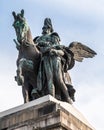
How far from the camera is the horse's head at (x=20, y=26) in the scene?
43.6 feet

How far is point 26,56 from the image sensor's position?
1337 centimetres

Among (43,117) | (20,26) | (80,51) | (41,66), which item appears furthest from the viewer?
(80,51)

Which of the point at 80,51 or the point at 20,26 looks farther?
the point at 80,51

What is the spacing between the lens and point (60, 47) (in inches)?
539

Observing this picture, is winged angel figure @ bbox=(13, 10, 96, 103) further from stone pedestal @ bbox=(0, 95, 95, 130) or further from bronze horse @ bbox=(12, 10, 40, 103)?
stone pedestal @ bbox=(0, 95, 95, 130)

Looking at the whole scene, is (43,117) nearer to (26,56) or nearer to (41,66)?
(41,66)

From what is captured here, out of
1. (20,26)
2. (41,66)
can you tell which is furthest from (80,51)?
(20,26)

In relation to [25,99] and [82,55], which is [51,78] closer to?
[25,99]

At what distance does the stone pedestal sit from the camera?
450 inches

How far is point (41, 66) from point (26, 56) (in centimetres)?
55

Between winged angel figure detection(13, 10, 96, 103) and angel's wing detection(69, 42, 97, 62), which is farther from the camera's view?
angel's wing detection(69, 42, 97, 62)

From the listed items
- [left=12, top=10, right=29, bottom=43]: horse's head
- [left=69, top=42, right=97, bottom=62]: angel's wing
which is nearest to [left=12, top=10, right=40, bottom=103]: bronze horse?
[left=12, top=10, right=29, bottom=43]: horse's head

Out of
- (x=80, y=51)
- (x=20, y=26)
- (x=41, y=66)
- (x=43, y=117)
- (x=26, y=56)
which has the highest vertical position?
(x=80, y=51)

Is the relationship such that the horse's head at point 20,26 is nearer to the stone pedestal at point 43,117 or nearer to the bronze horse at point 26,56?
the bronze horse at point 26,56
